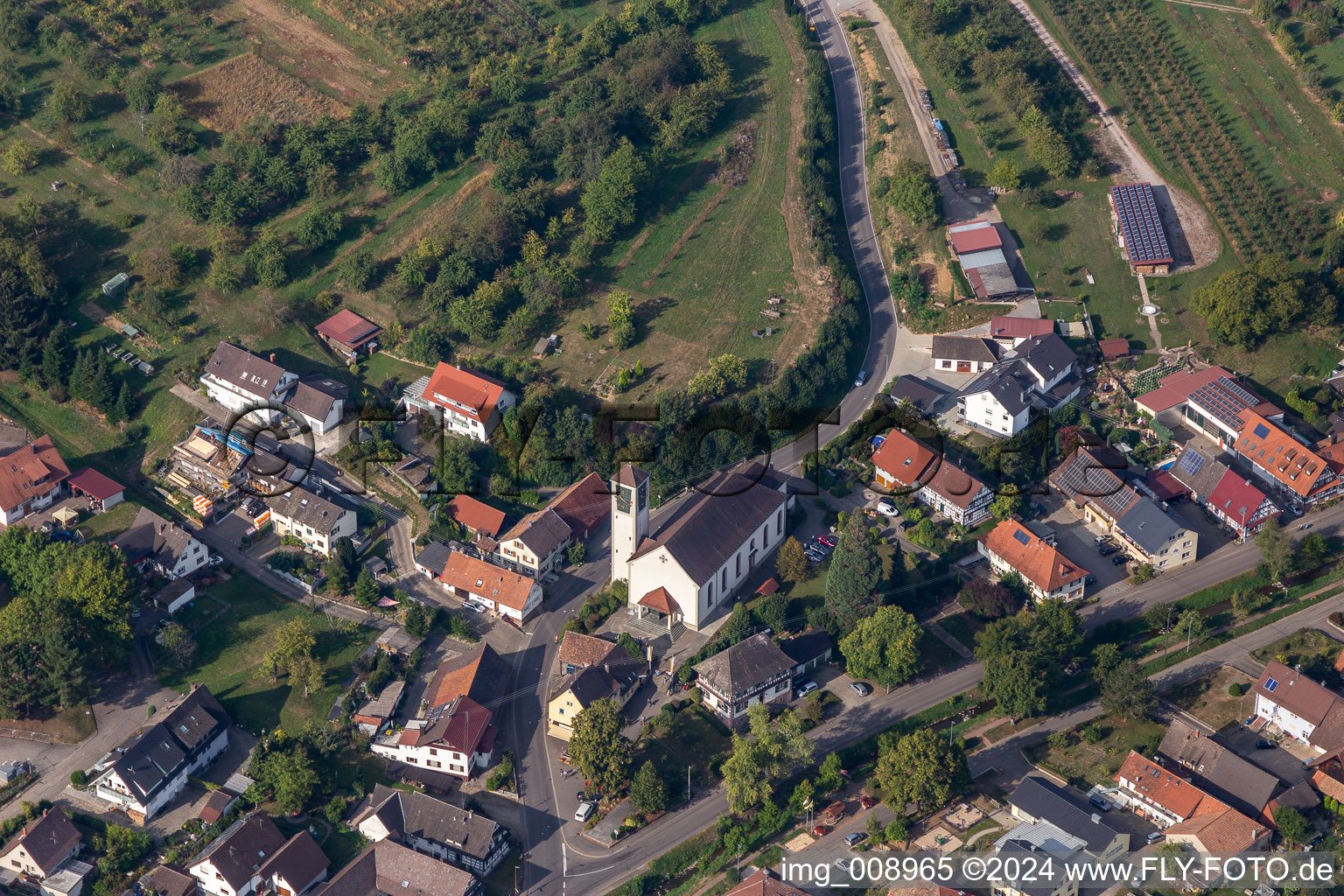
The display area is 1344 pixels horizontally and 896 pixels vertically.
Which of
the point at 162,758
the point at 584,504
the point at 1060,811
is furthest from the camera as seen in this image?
the point at 584,504

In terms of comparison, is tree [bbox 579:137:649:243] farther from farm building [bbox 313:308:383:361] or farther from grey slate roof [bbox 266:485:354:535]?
grey slate roof [bbox 266:485:354:535]

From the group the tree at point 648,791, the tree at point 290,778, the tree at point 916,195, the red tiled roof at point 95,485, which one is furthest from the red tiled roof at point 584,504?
the tree at point 916,195

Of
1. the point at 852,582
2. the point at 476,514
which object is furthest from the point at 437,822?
the point at 852,582

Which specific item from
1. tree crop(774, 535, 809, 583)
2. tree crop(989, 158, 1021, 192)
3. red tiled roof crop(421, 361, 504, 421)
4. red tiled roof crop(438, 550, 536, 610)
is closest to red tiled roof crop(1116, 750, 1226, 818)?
tree crop(774, 535, 809, 583)

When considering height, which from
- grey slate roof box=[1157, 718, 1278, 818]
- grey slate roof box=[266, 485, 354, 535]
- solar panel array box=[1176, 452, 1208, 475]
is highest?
solar panel array box=[1176, 452, 1208, 475]

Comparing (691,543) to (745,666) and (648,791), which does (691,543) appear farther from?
(648,791)

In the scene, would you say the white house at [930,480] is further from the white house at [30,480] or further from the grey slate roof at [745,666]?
the white house at [30,480]

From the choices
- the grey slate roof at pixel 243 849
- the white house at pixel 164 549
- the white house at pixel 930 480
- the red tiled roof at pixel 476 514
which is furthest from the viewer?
the red tiled roof at pixel 476 514
